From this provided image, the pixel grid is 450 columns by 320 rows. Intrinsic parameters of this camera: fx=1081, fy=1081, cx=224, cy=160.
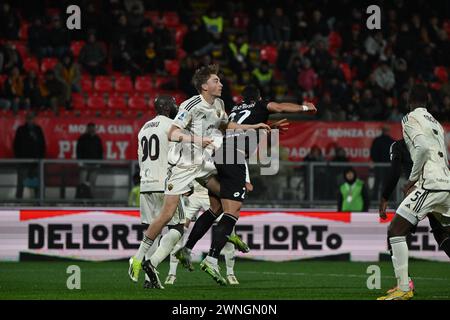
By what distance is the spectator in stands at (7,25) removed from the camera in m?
27.2

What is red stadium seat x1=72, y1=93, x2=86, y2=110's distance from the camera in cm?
2596

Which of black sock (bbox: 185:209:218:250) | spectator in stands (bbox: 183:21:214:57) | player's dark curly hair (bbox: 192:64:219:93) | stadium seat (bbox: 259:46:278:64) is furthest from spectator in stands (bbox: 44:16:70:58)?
player's dark curly hair (bbox: 192:64:219:93)

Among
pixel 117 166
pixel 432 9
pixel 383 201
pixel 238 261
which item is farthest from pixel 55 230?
pixel 432 9

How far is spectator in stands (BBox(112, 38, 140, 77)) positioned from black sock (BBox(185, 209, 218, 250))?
13.4 meters

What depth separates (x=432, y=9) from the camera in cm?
3111

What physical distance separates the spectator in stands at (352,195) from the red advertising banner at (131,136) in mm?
1968

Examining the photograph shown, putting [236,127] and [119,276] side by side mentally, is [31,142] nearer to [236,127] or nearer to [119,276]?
[119,276]

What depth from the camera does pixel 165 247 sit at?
1309 centimetres

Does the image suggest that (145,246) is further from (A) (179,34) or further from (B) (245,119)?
(A) (179,34)

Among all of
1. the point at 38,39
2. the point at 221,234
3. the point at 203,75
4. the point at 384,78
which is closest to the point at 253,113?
the point at 203,75

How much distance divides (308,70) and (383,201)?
591 inches

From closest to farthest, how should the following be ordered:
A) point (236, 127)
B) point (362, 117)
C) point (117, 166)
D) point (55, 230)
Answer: point (236, 127)
point (55, 230)
point (117, 166)
point (362, 117)

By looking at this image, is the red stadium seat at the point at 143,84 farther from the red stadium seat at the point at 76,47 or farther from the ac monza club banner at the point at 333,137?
the ac monza club banner at the point at 333,137

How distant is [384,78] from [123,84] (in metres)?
6.55
